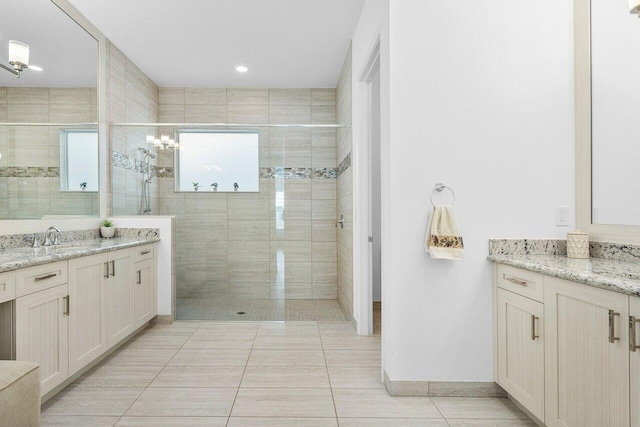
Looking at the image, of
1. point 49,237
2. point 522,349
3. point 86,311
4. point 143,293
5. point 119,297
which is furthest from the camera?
point 143,293

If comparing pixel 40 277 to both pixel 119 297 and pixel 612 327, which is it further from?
pixel 612 327

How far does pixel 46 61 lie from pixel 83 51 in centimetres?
54

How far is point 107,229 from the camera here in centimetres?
350

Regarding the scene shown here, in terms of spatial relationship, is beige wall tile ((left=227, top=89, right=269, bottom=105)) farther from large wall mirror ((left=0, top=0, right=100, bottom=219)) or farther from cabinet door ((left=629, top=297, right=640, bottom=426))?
cabinet door ((left=629, top=297, right=640, bottom=426))

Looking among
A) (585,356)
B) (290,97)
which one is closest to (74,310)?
(585,356)

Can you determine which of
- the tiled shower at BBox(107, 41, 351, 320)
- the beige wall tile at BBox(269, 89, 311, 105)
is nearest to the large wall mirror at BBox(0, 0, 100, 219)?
the tiled shower at BBox(107, 41, 351, 320)

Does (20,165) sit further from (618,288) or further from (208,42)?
(618,288)

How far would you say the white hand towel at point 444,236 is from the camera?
2.07 metres

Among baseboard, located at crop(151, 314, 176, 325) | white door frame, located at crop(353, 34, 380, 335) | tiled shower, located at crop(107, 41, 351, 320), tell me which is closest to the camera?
white door frame, located at crop(353, 34, 380, 335)

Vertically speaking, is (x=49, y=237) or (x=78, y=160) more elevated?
(x=78, y=160)

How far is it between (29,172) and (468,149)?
9.54 feet

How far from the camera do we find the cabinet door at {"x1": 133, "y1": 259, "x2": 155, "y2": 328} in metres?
3.19

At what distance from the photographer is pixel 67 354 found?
7.24 ft

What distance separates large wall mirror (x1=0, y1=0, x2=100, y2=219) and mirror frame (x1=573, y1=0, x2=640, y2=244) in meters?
3.47
